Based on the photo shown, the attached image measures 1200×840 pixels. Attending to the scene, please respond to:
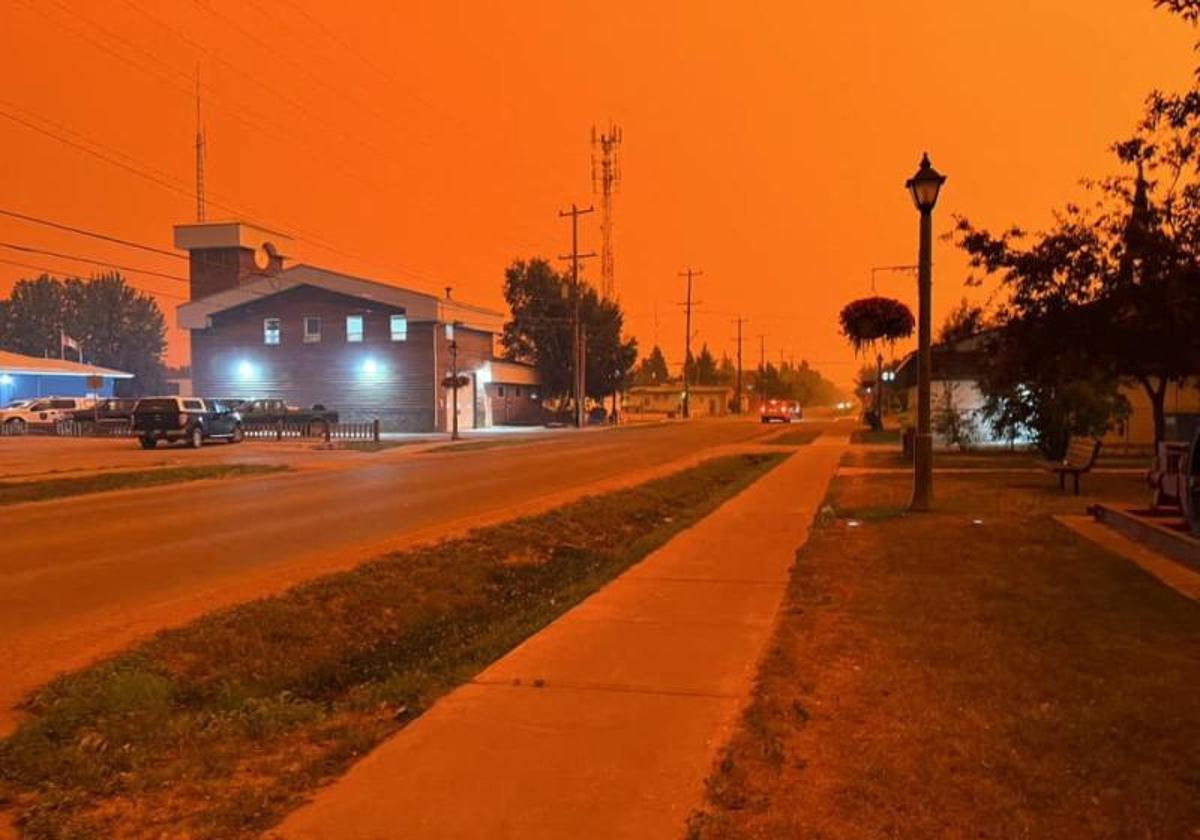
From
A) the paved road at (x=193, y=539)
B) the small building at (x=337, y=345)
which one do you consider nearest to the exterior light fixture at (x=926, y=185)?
the paved road at (x=193, y=539)

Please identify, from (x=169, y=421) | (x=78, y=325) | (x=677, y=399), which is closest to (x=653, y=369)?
(x=677, y=399)

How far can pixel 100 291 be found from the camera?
365 feet

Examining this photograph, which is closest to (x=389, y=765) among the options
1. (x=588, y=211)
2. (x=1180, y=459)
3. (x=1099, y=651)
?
(x=1099, y=651)

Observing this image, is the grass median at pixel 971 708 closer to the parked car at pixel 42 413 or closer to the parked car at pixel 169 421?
the parked car at pixel 169 421

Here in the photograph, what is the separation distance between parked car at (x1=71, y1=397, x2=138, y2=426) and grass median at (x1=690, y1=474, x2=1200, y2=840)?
42767mm

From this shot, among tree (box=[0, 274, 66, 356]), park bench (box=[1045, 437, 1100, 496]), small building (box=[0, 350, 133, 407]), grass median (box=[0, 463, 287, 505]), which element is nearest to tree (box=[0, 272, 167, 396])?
tree (box=[0, 274, 66, 356])

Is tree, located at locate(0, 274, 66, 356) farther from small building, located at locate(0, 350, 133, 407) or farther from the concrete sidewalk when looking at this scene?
the concrete sidewalk

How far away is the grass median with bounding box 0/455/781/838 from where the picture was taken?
4.10m

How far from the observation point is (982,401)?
1276 inches

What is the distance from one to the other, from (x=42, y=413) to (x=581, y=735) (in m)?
51.9

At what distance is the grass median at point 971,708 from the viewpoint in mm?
3711

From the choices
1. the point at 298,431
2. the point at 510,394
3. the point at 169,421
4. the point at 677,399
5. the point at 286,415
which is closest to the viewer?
the point at 169,421

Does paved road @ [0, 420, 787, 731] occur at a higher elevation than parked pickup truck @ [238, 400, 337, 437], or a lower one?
lower

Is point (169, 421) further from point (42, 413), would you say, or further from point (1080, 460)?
point (1080, 460)
